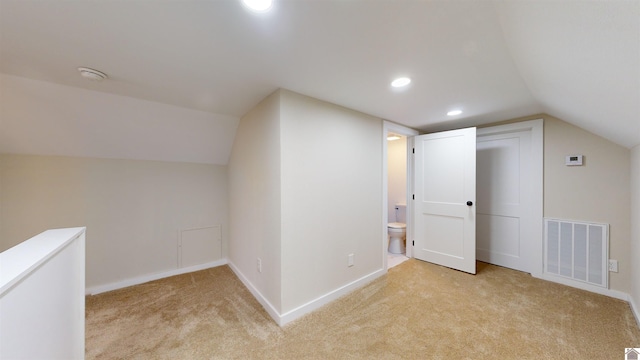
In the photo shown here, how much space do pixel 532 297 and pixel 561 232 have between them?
3.07ft

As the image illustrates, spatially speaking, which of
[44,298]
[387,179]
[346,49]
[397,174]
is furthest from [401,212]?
[44,298]

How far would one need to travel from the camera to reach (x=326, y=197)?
2.21 meters

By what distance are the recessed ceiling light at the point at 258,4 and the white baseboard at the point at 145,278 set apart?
3.18 metres

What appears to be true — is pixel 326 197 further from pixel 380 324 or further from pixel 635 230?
pixel 635 230

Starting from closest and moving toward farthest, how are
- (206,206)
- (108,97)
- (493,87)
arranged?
(493,87) < (108,97) < (206,206)

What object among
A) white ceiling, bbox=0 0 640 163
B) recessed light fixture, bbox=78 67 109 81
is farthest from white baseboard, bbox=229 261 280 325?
recessed light fixture, bbox=78 67 109 81

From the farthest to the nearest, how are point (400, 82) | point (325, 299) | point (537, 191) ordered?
1. point (537, 191)
2. point (325, 299)
3. point (400, 82)

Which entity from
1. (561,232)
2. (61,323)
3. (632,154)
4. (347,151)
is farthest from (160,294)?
(632,154)

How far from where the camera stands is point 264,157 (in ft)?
6.93

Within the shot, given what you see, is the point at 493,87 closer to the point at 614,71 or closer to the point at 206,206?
the point at 614,71

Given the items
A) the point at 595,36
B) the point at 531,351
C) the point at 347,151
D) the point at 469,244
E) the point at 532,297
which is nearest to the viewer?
the point at 595,36

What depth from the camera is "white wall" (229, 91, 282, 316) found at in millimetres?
1932

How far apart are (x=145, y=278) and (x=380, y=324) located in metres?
2.81

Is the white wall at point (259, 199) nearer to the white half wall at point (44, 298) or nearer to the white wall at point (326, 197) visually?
the white wall at point (326, 197)
